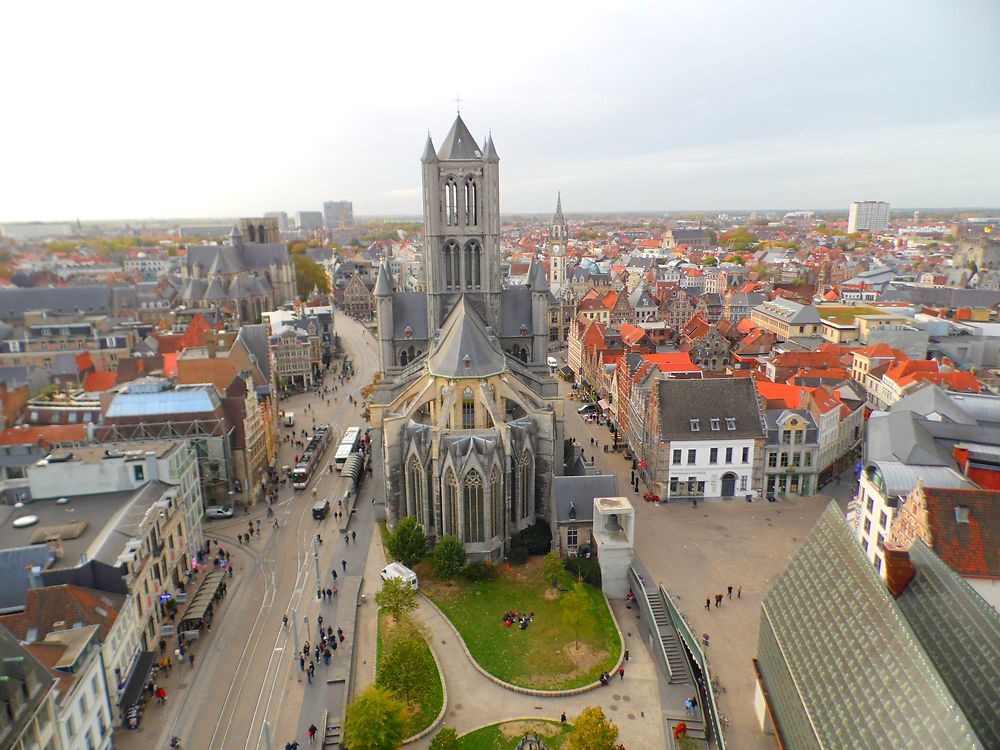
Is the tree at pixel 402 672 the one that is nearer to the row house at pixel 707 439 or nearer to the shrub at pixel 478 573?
the shrub at pixel 478 573

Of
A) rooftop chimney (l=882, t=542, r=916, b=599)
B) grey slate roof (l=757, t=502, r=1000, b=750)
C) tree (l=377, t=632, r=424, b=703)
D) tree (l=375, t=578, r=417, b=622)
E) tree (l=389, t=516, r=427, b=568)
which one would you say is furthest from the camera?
tree (l=389, t=516, r=427, b=568)

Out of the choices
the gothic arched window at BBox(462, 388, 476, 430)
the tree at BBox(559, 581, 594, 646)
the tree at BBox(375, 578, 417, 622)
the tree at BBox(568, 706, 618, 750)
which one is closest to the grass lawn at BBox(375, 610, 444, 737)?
the tree at BBox(375, 578, 417, 622)

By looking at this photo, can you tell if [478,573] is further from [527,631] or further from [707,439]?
[707,439]

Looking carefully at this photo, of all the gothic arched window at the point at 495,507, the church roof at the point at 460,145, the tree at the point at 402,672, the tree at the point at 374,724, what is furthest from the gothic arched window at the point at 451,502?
the church roof at the point at 460,145

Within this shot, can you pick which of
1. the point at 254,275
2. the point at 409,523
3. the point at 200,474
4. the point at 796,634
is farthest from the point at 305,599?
the point at 254,275

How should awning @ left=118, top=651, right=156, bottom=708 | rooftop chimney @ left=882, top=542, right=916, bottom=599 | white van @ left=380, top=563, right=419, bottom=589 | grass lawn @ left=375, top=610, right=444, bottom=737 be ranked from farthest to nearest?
white van @ left=380, top=563, right=419, bottom=589
awning @ left=118, top=651, right=156, bottom=708
grass lawn @ left=375, top=610, right=444, bottom=737
rooftop chimney @ left=882, top=542, right=916, bottom=599

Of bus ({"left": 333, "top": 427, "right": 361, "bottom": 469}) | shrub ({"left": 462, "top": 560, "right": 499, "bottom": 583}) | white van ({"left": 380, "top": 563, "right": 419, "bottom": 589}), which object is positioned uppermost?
bus ({"left": 333, "top": 427, "right": 361, "bottom": 469})

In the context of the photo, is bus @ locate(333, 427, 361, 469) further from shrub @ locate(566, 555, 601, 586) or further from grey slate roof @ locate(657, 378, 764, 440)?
grey slate roof @ locate(657, 378, 764, 440)
